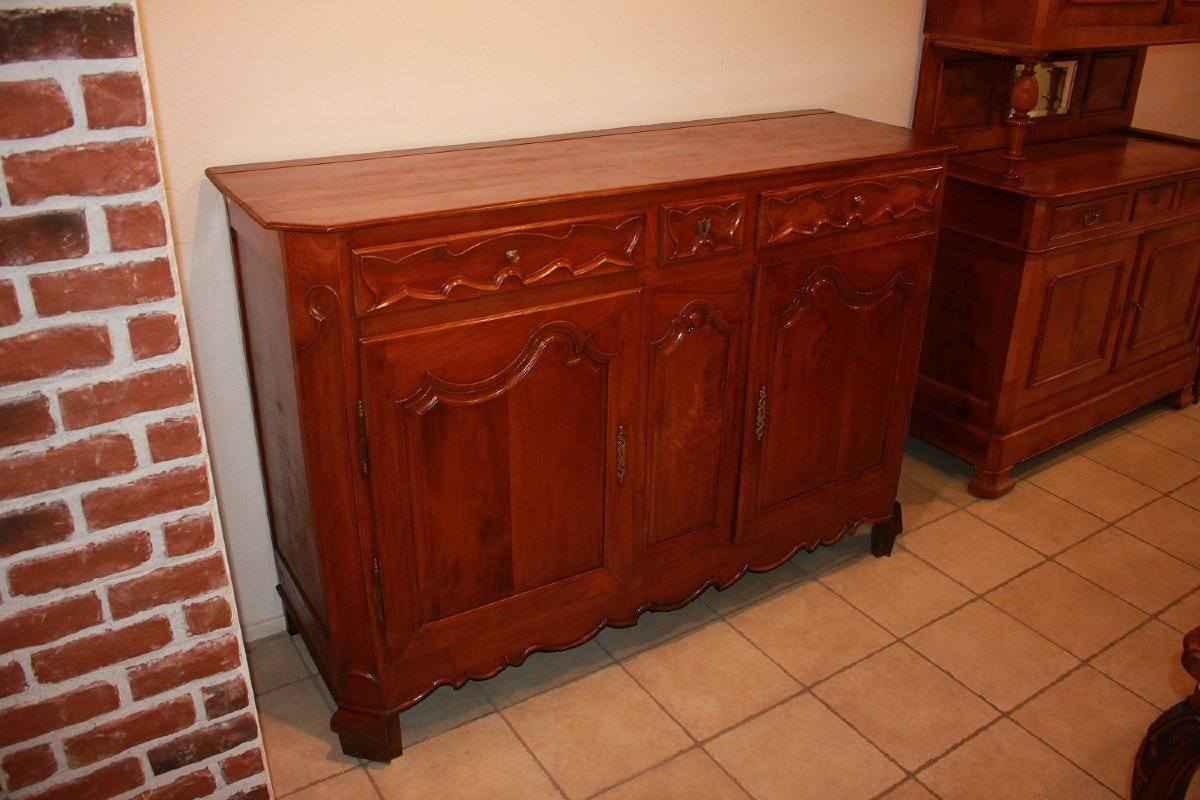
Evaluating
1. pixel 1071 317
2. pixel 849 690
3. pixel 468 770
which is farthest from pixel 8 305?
pixel 1071 317

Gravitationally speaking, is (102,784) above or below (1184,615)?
above

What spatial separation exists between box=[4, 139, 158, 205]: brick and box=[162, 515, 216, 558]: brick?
1.56 ft

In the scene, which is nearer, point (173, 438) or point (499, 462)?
point (173, 438)

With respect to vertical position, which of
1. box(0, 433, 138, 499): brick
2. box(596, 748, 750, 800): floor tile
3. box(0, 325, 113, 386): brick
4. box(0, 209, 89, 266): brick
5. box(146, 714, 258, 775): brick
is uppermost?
box(0, 209, 89, 266): brick

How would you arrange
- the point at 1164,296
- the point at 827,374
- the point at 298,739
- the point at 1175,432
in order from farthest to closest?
the point at 1175,432 → the point at 1164,296 → the point at 827,374 → the point at 298,739

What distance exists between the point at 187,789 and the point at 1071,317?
2.59 m

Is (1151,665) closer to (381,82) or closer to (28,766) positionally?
(381,82)

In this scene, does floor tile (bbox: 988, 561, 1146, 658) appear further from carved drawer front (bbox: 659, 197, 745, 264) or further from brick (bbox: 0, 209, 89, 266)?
brick (bbox: 0, 209, 89, 266)

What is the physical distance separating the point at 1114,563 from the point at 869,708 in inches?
38.8

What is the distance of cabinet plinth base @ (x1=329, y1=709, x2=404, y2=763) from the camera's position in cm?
190

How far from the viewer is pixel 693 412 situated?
2059 mm

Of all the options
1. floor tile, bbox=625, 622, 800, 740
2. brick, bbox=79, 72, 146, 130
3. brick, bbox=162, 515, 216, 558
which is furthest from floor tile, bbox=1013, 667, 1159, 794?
brick, bbox=79, 72, 146, 130

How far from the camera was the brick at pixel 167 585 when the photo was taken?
1.38 m

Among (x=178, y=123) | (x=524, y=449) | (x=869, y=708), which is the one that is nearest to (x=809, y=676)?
(x=869, y=708)
